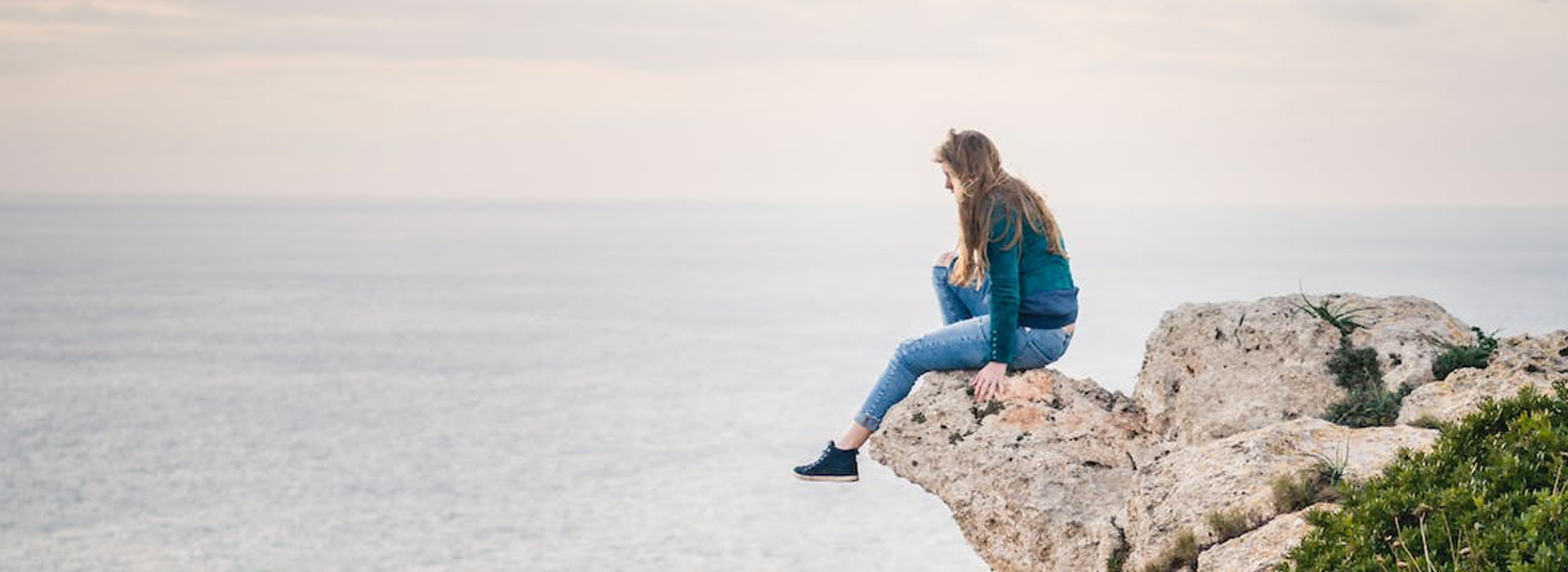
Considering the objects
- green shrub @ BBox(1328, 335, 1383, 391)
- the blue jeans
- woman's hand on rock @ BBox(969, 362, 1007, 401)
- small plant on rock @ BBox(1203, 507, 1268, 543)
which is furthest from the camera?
the blue jeans

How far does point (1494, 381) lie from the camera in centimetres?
938

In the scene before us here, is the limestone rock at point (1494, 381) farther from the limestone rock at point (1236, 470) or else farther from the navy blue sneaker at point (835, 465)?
the navy blue sneaker at point (835, 465)

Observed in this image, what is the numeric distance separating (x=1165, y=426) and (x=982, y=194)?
2258 mm

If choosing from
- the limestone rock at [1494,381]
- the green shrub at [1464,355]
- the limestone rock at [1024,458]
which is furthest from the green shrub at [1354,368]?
the limestone rock at [1024,458]

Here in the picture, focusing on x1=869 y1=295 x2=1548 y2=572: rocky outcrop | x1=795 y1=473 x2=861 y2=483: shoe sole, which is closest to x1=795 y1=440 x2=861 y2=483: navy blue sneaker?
x1=795 y1=473 x2=861 y2=483: shoe sole

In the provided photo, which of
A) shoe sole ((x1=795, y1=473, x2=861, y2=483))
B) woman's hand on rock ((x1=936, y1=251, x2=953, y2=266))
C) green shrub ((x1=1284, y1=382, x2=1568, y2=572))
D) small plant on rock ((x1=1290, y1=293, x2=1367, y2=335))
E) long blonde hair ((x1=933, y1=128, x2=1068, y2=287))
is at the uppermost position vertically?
long blonde hair ((x1=933, y1=128, x2=1068, y2=287))

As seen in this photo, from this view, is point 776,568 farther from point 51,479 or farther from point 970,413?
point 970,413

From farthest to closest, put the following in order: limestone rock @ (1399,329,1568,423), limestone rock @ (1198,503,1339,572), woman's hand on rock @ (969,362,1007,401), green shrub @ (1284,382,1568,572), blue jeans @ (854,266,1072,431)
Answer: blue jeans @ (854,266,1072,431), woman's hand on rock @ (969,362,1007,401), limestone rock @ (1399,329,1568,423), limestone rock @ (1198,503,1339,572), green shrub @ (1284,382,1568,572)

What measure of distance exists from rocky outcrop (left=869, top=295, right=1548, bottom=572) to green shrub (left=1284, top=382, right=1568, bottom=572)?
687mm

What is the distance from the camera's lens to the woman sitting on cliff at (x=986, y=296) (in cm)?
1007

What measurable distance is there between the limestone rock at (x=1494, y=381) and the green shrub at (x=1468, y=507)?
37.5 inches

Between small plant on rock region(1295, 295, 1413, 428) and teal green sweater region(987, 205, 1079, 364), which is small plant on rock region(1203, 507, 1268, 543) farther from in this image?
teal green sweater region(987, 205, 1079, 364)

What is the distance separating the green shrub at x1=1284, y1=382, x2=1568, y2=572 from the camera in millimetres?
6887

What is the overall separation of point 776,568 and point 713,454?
32015mm
